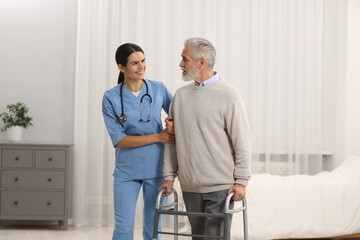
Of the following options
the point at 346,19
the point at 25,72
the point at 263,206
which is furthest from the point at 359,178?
the point at 25,72

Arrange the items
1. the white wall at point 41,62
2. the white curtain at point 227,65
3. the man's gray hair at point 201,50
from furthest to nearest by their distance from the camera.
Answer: the white wall at point 41,62 → the white curtain at point 227,65 → the man's gray hair at point 201,50

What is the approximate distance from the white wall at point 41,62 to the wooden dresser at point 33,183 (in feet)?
1.57

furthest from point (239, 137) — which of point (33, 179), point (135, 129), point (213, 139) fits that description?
point (33, 179)

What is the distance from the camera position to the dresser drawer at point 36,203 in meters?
6.54

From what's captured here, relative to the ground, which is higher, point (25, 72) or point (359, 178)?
point (25, 72)

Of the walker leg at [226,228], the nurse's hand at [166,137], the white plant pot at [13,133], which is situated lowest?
the walker leg at [226,228]

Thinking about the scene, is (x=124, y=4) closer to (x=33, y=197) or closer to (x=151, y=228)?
(x=33, y=197)

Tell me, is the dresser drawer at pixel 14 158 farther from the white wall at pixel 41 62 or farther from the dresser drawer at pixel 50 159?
the white wall at pixel 41 62

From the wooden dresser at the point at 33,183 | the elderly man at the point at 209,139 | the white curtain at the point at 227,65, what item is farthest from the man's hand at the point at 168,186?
the white curtain at the point at 227,65

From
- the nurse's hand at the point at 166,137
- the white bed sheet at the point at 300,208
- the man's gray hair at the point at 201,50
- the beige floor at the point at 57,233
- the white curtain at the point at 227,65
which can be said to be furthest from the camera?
the white curtain at the point at 227,65

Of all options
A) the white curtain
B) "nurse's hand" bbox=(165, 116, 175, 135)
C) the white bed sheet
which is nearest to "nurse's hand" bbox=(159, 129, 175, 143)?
"nurse's hand" bbox=(165, 116, 175, 135)

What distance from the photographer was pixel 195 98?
10.8 ft

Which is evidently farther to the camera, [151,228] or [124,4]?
[124,4]

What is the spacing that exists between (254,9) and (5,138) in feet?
8.58
